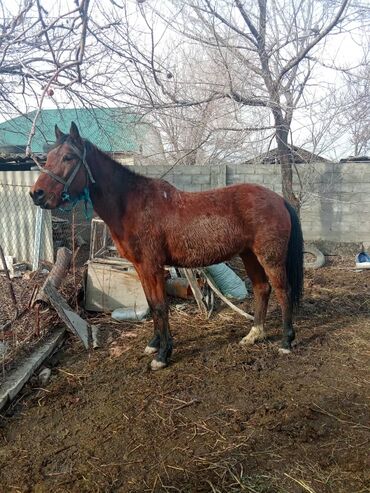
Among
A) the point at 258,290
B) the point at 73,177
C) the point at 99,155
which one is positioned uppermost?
the point at 99,155

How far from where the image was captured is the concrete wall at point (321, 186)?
783cm

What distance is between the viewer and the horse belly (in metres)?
3.59

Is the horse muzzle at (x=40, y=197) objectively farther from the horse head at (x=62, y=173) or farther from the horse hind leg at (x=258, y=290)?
the horse hind leg at (x=258, y=290)

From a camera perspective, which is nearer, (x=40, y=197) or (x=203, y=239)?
(x=40, y=197)

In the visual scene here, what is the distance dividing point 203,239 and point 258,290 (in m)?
0.97

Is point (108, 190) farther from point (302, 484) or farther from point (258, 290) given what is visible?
point (302, 484)

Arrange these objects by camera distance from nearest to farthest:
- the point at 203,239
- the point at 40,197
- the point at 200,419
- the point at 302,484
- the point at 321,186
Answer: the point at 302,484 < the point at 200,419 < the point at 40,197 < the point at 203,239 < the point at 321,186

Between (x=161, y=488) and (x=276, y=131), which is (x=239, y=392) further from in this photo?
(x=276, y=131)

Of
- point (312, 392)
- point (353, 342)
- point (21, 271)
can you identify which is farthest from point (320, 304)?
point (21, 271)

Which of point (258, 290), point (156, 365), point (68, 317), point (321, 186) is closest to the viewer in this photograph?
point (156, 365)

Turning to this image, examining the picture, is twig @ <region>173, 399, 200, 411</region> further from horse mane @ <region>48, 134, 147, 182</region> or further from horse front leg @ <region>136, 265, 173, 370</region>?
horse mane @ <region>48, 134, 147, 182</region>

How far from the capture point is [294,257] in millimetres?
3906

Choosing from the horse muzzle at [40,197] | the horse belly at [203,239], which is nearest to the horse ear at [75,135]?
the horse muzzle at [40,197]

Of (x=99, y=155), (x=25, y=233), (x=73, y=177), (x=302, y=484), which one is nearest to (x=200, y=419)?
(x=302, y=484)
